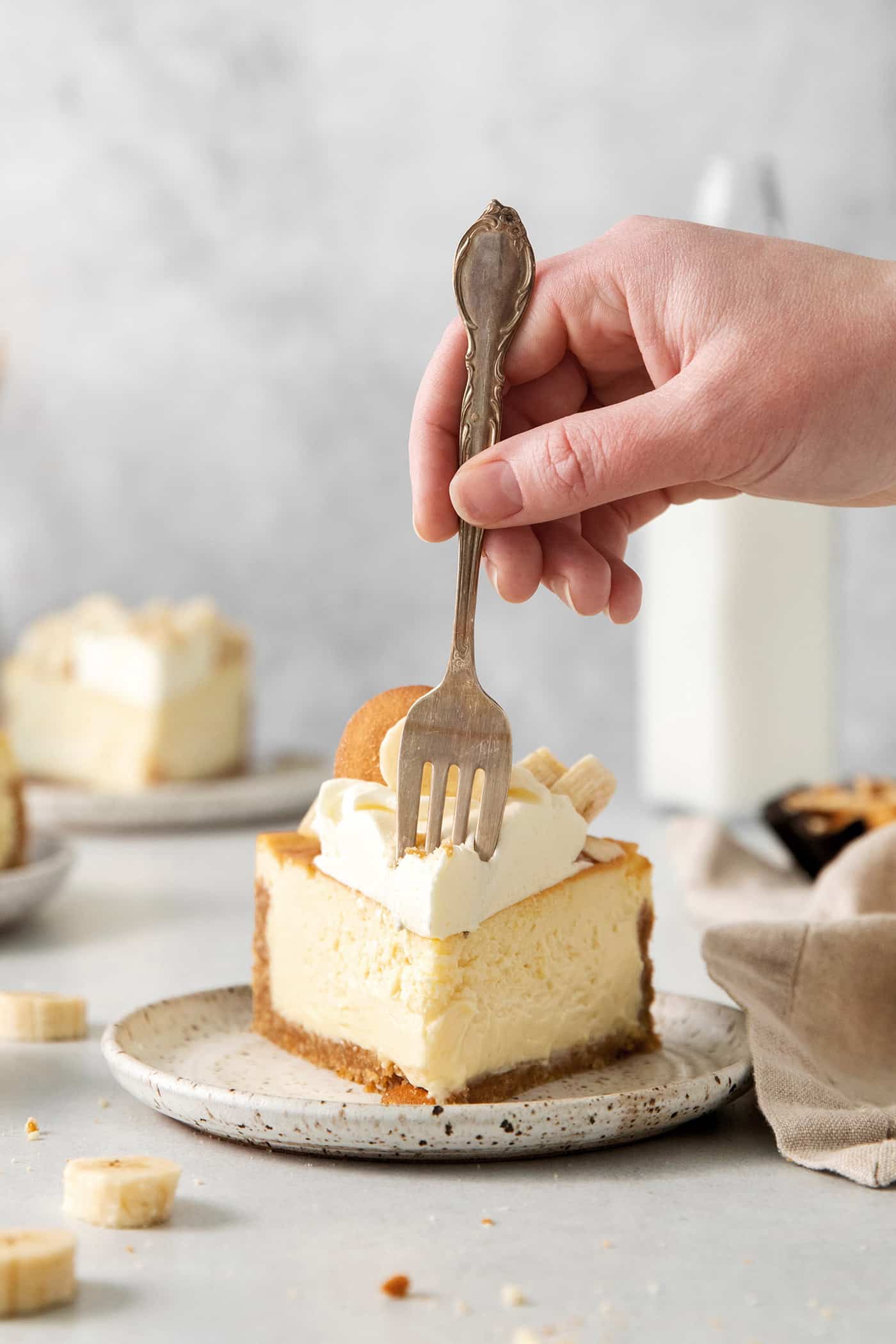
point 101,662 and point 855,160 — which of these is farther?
Answer: point 855,160

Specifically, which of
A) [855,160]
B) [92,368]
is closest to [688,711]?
[855,160]

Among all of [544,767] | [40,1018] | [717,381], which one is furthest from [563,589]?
[40,1018]

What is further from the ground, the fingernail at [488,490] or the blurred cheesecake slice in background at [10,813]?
the fingernail at [488,490]

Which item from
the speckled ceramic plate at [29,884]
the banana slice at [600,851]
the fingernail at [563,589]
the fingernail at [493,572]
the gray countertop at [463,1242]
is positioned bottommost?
the gray countertop at [463,1242]

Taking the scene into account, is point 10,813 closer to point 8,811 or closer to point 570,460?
Result: point 8,811

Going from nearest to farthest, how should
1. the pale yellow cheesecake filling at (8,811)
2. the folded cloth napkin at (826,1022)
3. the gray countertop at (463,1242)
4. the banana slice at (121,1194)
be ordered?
the gray countertop at (463,1242) → the banana slice at (121,1194) → the folded cloth napkin at (826,1022) → the pale yellow cheesecake filling at (8,811)

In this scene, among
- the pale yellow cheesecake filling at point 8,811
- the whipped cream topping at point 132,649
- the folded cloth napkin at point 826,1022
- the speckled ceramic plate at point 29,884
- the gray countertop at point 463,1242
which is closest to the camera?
the gray countertop at point 463,1242

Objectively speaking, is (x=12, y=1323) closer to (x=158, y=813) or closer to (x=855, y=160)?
(x=158, y=813)

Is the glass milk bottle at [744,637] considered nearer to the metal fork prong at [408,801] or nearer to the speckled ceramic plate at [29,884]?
the speckled ceramic plate at [29,884]

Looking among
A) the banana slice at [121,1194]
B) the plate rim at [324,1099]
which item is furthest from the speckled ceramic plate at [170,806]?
the banana slice at [121,1194]
